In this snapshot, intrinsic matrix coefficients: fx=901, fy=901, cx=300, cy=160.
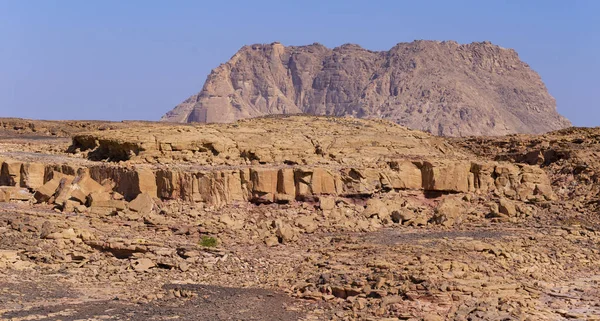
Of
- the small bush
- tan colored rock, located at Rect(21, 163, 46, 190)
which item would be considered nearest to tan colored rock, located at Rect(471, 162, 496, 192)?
the small bush

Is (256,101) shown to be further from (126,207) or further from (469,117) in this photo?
(126,207)

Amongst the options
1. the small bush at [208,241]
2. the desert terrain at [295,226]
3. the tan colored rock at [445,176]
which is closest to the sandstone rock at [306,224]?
the desert terrain at [295,226]

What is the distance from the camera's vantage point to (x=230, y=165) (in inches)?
958

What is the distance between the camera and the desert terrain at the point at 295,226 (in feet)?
53.2

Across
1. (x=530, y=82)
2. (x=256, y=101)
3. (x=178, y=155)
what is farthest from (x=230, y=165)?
(x=530, y=82)

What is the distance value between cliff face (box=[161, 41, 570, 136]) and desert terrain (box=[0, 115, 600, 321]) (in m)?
71.4

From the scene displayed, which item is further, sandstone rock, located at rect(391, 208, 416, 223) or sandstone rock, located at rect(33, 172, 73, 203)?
sandstone rock, located at rect(391, 208, 416, 223)

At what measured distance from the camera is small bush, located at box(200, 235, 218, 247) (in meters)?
19.9

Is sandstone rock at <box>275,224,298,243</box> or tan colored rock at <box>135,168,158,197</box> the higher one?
tan colored rock at <box>135,168,158,197</box>

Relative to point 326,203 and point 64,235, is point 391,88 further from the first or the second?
point 64,235

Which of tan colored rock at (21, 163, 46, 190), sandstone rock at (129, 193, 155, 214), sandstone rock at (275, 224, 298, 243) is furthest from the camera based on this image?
tan colored rock at (21, 163, 46, 190)

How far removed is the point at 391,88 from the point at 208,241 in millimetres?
91875

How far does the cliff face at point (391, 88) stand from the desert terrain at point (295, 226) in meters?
71.4

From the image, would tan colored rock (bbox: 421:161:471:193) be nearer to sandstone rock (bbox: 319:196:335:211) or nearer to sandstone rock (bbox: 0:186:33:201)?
sandstone rock (bbox: 319:196:335:211)
